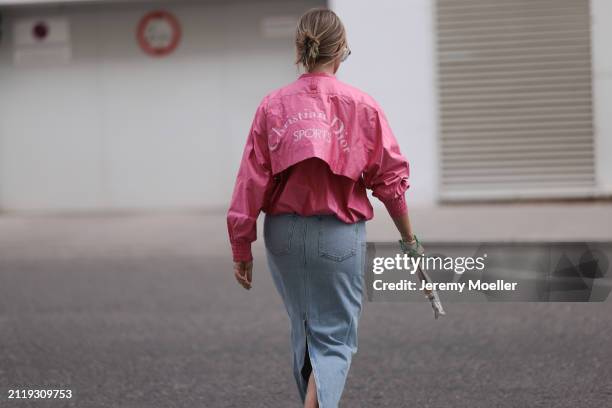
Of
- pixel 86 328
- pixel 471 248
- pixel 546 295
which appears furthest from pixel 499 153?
pixel 86 328

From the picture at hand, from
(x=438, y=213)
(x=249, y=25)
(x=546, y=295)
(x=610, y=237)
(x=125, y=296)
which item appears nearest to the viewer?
(x=546, y=295)

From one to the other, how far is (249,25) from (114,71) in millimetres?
2233

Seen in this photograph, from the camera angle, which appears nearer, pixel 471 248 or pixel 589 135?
pixel 471 248

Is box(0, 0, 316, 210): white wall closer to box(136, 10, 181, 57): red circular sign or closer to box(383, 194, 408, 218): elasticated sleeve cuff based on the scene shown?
box(136, 10, 181, 57): red circular sign

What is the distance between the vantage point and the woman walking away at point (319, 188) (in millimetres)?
3518

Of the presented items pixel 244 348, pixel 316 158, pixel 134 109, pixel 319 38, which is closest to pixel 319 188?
pixel 316 158

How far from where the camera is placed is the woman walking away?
3518mm

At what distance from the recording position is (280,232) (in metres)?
3.61

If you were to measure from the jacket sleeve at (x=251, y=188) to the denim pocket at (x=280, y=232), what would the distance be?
0.25 feet

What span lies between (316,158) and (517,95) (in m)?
10.4

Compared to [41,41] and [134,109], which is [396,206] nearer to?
[134,109]

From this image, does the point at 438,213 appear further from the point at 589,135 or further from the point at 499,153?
the point at 589,135

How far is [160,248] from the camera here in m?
11.3

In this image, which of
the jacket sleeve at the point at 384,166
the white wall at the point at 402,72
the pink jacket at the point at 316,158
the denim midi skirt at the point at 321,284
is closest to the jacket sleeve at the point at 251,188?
the pink jacket at the point at 316,158
